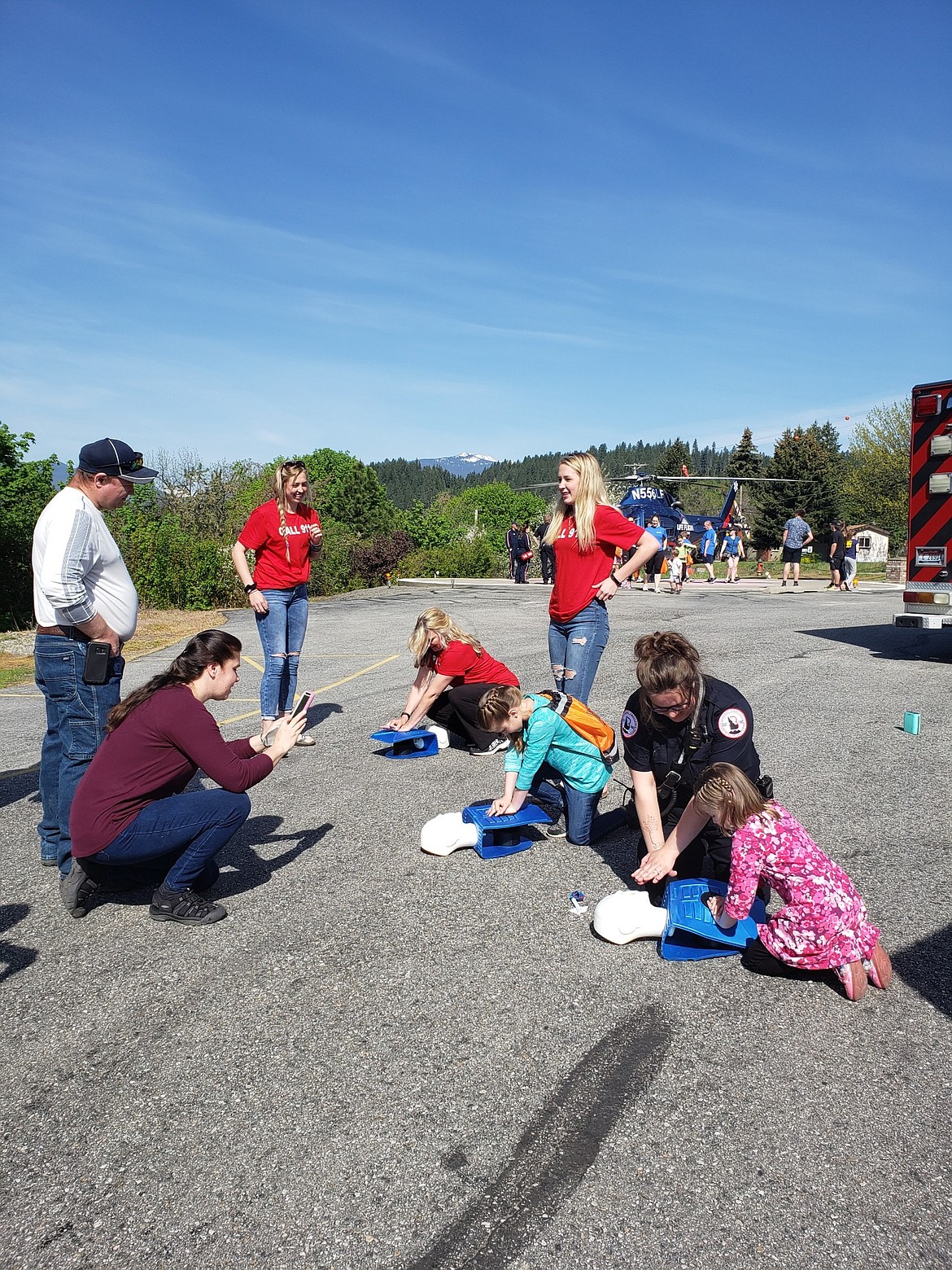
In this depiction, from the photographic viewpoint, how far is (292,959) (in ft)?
12.2

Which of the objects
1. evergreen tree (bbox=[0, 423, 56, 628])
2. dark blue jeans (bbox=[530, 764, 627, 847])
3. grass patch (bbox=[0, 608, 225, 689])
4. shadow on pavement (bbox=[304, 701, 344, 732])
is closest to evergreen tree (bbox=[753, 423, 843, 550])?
grass patch (bbox=[0, 608, 225, 689])

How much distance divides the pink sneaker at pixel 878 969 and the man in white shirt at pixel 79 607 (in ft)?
11.8

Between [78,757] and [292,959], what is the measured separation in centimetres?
156

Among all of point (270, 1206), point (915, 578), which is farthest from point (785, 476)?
point (270, 1206)

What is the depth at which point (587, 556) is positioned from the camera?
18.2 feet

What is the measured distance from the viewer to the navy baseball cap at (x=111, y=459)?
4.37 meters

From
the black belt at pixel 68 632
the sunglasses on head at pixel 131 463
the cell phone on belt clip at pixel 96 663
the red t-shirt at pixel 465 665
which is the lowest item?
the red t-shirt at pixel 465 665

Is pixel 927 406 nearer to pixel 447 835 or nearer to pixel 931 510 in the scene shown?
pixel 931 510

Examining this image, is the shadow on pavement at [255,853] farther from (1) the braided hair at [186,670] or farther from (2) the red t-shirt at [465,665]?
Result: (2) the red t-shirt at [465,665]

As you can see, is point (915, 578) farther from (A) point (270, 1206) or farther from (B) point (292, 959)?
(A) point (270, 1206)

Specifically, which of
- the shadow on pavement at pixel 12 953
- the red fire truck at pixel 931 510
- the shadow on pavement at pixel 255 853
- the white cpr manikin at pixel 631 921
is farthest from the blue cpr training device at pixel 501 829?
the red fire truck at pixel 931 510

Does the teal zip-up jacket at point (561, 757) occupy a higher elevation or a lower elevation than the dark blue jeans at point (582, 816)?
higher

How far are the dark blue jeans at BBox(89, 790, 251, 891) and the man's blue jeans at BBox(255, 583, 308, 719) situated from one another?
290 cm

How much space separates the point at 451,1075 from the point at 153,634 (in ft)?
48.1
